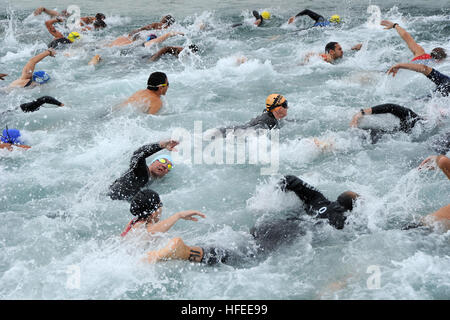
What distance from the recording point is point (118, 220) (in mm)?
5844

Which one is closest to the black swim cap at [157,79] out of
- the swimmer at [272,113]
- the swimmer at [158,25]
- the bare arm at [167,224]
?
the swimmer at [272,113]

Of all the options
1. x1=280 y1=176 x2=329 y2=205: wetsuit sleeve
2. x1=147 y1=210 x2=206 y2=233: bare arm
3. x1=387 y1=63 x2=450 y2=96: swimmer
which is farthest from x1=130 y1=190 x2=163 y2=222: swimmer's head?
x1=387 y1=63 x2=450 y2=96: swimmer

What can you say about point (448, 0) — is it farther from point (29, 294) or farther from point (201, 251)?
point (29, 294)

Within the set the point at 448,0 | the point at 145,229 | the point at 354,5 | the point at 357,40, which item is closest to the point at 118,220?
the point at 145,229

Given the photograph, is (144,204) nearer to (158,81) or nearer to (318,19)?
(158,81)

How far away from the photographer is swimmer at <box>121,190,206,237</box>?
4.61m

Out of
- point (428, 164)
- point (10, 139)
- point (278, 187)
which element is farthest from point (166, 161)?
point (428, 164)

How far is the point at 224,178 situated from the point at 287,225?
193 cm

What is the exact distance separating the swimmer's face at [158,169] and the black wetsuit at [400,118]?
3.22m

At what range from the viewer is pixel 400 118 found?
23.7 ft

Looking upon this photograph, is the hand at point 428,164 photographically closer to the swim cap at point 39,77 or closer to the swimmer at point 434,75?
the swimmer at point 434,75

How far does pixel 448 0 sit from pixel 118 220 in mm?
16460
